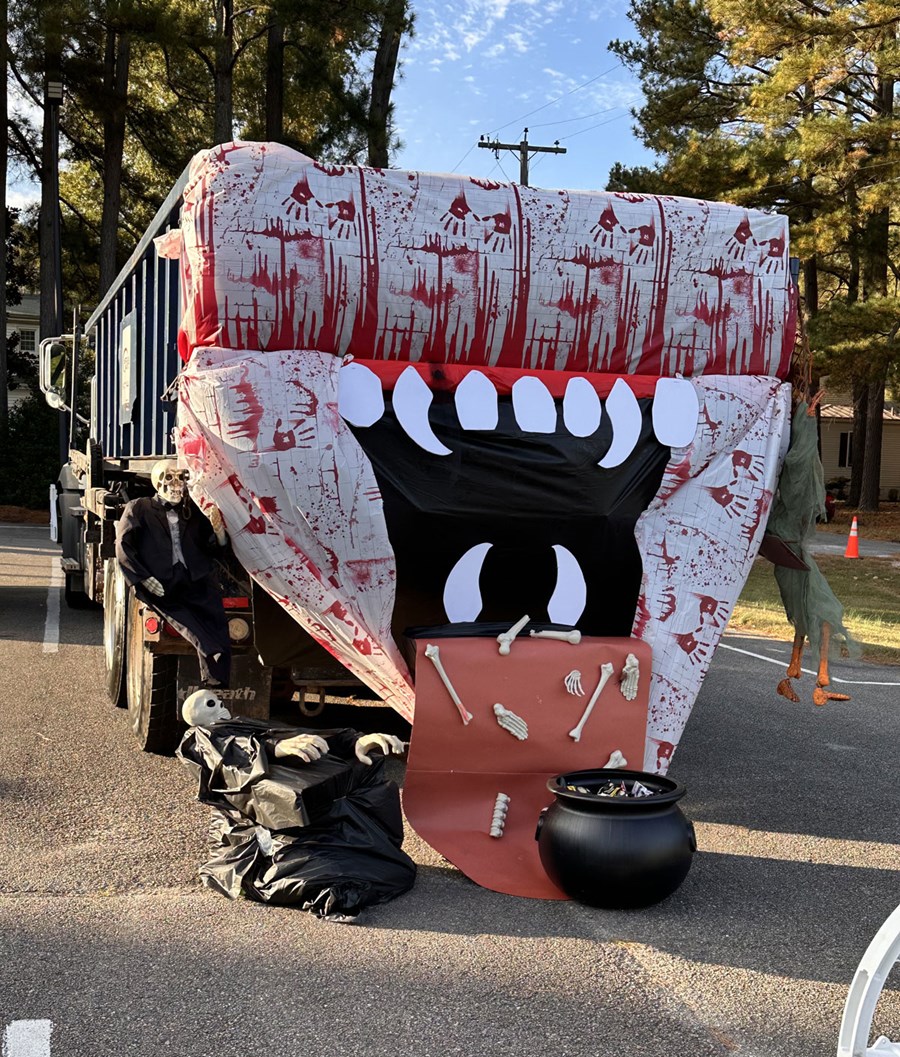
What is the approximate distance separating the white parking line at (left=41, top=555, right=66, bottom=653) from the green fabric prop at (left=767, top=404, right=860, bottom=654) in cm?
626

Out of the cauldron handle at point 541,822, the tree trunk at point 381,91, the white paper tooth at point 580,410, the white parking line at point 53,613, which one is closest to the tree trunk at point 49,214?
the tree trunk at point 381,91

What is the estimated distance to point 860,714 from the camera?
338 inches

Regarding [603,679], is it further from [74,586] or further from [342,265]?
[74,586]

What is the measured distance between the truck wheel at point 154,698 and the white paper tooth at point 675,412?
2809 mm

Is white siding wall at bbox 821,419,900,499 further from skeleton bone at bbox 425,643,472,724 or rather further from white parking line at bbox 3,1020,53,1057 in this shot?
white parking line at bbox 3,1020,53,1057

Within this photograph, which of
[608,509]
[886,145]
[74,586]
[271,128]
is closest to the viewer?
[608,509]

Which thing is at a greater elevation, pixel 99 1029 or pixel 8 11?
pixel 8 11

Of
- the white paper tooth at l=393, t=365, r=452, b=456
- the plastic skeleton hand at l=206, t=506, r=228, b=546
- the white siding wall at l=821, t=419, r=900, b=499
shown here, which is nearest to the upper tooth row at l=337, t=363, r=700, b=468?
the white paper tooth at l=393, t=365, r=452, b=456

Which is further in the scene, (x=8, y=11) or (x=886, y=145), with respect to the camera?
(x=8, y=11)

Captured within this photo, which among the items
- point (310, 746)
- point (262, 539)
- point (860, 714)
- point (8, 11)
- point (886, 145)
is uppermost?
point (8, 11)

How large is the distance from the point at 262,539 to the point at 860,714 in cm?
530

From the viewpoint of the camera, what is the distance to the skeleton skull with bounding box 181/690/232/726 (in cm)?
504

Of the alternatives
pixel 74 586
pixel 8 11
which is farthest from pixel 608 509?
pixel 8 11

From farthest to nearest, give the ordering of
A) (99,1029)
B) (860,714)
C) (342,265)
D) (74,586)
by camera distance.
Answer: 1. (74,586)
2. (860,714)
3. (342,265)
4. (99,1029)
